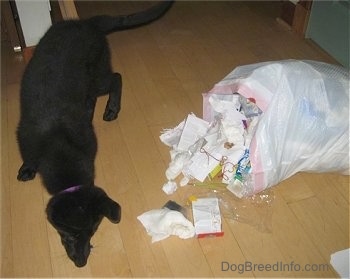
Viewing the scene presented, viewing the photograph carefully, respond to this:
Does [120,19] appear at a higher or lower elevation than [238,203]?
higher

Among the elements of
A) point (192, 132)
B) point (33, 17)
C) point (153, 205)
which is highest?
point (33, 17)

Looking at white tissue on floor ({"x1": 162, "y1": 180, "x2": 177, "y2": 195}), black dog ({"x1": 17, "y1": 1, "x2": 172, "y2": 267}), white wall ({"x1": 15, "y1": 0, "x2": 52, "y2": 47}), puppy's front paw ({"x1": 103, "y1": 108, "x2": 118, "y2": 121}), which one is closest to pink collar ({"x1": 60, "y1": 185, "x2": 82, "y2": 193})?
black dog ({"x1": 17, "y1": 1, "x2": 172, "y2": 267})

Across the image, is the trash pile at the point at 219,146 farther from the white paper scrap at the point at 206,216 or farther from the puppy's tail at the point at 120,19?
the puppy's tail at the point at 120,19

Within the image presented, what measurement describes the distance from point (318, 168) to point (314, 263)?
0.36m

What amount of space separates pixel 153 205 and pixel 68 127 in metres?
0.41

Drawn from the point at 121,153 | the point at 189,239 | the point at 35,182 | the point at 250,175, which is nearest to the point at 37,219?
the point at 35,182

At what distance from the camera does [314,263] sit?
1.22 metres

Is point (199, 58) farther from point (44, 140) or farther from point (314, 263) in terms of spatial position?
point (314, 263)

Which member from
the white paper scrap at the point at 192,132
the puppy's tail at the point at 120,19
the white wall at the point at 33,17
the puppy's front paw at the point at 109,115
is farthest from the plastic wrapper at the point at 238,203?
the white wall at the point at 33,17

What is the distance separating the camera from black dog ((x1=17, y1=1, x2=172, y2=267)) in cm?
106

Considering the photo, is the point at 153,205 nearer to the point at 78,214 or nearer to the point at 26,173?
the point at 78,214

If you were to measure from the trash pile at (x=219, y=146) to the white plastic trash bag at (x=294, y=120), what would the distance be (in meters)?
0.07

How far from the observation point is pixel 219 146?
1.42 metres

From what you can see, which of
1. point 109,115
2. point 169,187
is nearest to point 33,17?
point 109,115
